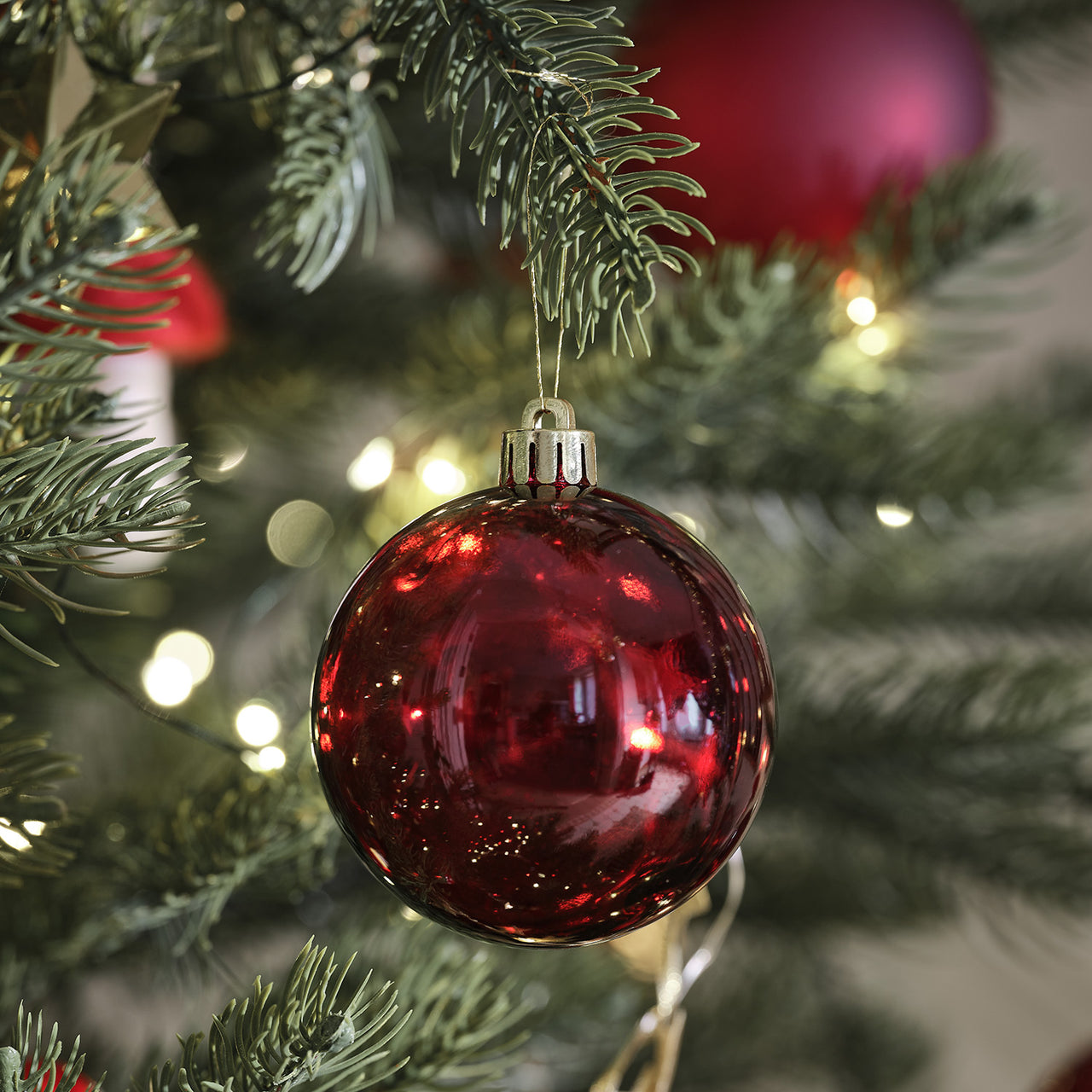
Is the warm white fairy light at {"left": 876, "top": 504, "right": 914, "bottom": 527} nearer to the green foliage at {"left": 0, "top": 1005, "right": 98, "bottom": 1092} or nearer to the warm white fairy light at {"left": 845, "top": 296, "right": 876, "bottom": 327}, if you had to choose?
the warm white fairy light at {"left": 845, "top": 296, "right": 876, "bottom": 327}

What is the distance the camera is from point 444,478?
1.34 feet

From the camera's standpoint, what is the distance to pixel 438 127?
0.52 metres

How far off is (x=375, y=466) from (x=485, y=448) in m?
0.06

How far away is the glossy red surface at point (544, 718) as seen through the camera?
0.21 metres

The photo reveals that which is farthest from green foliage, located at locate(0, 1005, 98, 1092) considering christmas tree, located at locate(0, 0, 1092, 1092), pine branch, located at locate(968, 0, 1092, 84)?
pine branch, located at locate(968, 0, 1092, 84)

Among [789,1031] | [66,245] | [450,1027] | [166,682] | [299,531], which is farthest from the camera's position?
[789,1031]

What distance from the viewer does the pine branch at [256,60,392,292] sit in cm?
28

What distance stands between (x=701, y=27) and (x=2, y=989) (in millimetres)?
423

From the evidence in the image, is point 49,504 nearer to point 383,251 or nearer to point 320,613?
point 320,613

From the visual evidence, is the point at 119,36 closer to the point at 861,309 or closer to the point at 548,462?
the point at 548,462

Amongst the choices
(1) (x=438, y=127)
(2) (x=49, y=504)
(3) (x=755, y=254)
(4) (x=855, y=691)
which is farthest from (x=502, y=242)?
(4) (x=855, y=691)

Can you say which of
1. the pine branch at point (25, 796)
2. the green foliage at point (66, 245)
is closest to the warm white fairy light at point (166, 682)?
the pine branch at point (25, 796)

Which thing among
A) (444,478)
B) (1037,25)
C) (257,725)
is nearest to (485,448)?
(444,478)

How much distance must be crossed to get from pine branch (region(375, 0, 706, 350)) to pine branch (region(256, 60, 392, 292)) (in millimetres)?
60
